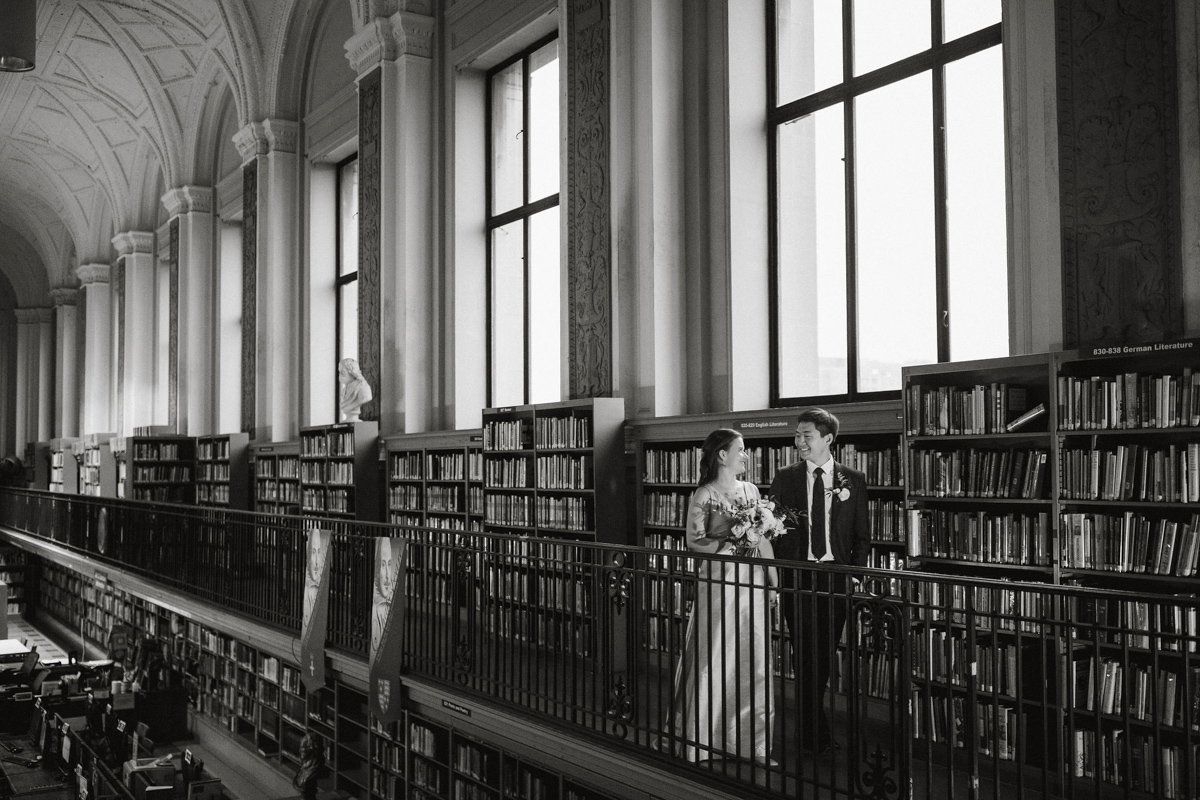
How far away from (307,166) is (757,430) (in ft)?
36.2

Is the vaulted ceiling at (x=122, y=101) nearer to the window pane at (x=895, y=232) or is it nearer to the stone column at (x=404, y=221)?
the stone column at (x=404, y=221)

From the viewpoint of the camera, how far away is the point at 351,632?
9141 mm

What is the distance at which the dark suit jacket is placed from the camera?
5.22 meters

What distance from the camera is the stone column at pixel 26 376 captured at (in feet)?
103

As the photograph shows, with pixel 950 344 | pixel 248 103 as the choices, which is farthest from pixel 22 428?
pixel 950 344

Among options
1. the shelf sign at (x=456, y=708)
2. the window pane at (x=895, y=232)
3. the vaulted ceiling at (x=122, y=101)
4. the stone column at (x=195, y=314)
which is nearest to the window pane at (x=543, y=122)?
the window pane at (x=895, y=232)

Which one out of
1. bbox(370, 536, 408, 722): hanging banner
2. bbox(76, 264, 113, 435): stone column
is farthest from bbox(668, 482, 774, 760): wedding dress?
bbox(76, 264, 113, 435): stone column

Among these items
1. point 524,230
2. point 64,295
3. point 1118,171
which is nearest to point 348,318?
point 524,230

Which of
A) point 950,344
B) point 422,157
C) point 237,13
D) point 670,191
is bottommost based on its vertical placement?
point 950,344

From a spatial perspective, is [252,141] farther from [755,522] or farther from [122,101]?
A: [755,522]

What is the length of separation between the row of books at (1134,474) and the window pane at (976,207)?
1791 millimetres

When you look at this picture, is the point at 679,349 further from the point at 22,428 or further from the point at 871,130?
the point at 22,428

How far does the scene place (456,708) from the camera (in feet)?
24.1

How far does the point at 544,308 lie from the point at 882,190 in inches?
185
